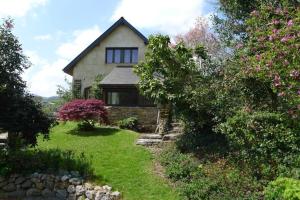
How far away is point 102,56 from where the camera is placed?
32.6 meters

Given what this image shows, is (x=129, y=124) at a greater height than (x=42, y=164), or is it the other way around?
(x=129, y=124)

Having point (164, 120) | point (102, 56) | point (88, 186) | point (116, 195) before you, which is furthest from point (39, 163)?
point (102, 56)

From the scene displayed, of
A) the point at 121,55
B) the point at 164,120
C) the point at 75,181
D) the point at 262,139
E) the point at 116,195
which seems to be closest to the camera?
the point at 116,195

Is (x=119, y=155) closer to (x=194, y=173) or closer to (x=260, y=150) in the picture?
(x=194, y=173)

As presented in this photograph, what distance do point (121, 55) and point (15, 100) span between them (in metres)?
19.1

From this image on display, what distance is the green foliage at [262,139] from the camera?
39.5ft

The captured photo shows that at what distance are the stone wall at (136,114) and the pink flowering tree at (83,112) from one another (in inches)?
107

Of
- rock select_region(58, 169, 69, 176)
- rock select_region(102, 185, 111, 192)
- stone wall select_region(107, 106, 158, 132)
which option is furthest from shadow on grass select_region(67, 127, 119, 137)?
rock select_region(102, 185, 111, 192)

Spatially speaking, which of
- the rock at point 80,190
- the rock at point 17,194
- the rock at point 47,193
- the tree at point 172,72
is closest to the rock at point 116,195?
the rock at point 80,190

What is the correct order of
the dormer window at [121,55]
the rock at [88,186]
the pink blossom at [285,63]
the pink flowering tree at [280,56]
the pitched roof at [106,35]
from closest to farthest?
1. the pink flowering tree at [280,56]
2. the pink blossom at [285,63]
3. the rock at [88,186]
4. the pitched roof at [106,35]
5. the dormer window at [121,55]

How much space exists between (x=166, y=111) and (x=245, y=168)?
8396mm

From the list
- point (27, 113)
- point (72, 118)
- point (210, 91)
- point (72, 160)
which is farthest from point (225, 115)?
point (72, 118)

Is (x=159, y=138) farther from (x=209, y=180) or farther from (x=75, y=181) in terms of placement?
(x=209, y=180)

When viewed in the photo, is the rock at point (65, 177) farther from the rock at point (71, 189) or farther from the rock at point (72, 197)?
the rock at point (72, 197)
